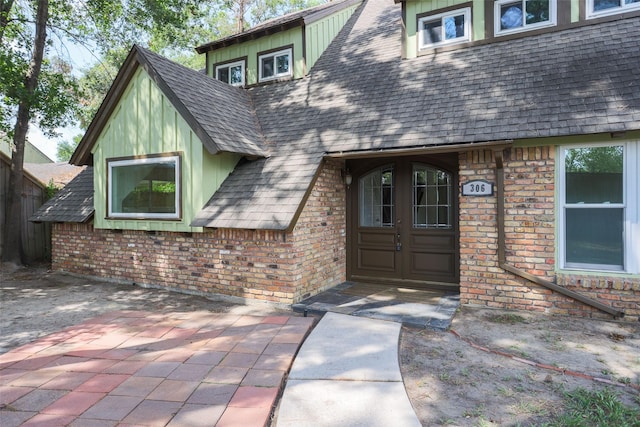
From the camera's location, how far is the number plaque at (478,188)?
583cm

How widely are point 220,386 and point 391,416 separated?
1548 mm

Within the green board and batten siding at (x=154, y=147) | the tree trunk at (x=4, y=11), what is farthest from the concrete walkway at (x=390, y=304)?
the tree trunk at (x=4, y=11)

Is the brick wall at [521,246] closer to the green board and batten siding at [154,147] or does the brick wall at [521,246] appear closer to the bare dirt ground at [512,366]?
the bare dirt ground at [512,366]

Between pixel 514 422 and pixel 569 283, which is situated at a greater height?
pixel 569 283

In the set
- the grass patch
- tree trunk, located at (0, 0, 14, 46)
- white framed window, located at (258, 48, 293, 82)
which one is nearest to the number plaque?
the grass patch

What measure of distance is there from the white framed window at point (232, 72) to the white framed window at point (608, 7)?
25.5 feet

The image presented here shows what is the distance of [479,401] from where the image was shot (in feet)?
10.6

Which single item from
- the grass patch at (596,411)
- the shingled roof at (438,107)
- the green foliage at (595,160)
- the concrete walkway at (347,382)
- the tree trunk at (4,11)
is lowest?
the grass patch at (596,411)

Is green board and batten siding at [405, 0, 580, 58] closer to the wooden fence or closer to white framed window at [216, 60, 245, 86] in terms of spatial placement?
white framed window at [216, 60, 245, 86]

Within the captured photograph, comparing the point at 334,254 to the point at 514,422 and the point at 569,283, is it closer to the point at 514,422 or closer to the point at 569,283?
the point at 569,283

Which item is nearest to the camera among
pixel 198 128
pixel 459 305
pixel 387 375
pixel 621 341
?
pixel 387 375

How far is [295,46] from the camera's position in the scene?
945cm

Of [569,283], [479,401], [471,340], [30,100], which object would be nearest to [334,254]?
[471,340]

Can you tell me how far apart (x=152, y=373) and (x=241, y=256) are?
9.52 feet
